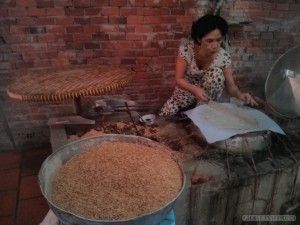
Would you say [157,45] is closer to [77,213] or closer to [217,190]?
[217,190]

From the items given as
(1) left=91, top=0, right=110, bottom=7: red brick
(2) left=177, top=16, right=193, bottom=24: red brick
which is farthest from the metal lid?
(1) left=91, top=0, right=110, bottom=7: red brick

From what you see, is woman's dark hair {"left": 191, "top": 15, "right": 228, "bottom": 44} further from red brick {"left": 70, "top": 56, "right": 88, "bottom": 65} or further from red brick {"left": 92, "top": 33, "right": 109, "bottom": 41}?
red brick {"left": 70, "top": 56, "right": 88, "bottom": 65}

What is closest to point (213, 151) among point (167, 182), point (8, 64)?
point (167, 182)

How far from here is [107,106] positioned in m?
3.21

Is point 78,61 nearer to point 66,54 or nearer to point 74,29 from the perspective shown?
point 66,54

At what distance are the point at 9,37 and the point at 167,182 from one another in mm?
2629

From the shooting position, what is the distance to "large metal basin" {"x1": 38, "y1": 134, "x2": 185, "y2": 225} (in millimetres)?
1251

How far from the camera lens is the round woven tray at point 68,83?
207 cm

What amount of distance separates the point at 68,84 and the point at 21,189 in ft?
4.80

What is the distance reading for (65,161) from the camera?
176cm

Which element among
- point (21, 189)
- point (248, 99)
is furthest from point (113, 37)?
point (21, 189)

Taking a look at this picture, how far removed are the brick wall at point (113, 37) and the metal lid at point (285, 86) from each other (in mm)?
1117

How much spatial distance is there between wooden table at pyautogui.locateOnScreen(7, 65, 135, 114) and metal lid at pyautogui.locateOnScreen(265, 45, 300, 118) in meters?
1.48

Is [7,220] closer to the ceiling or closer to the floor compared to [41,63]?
closer to the floor
